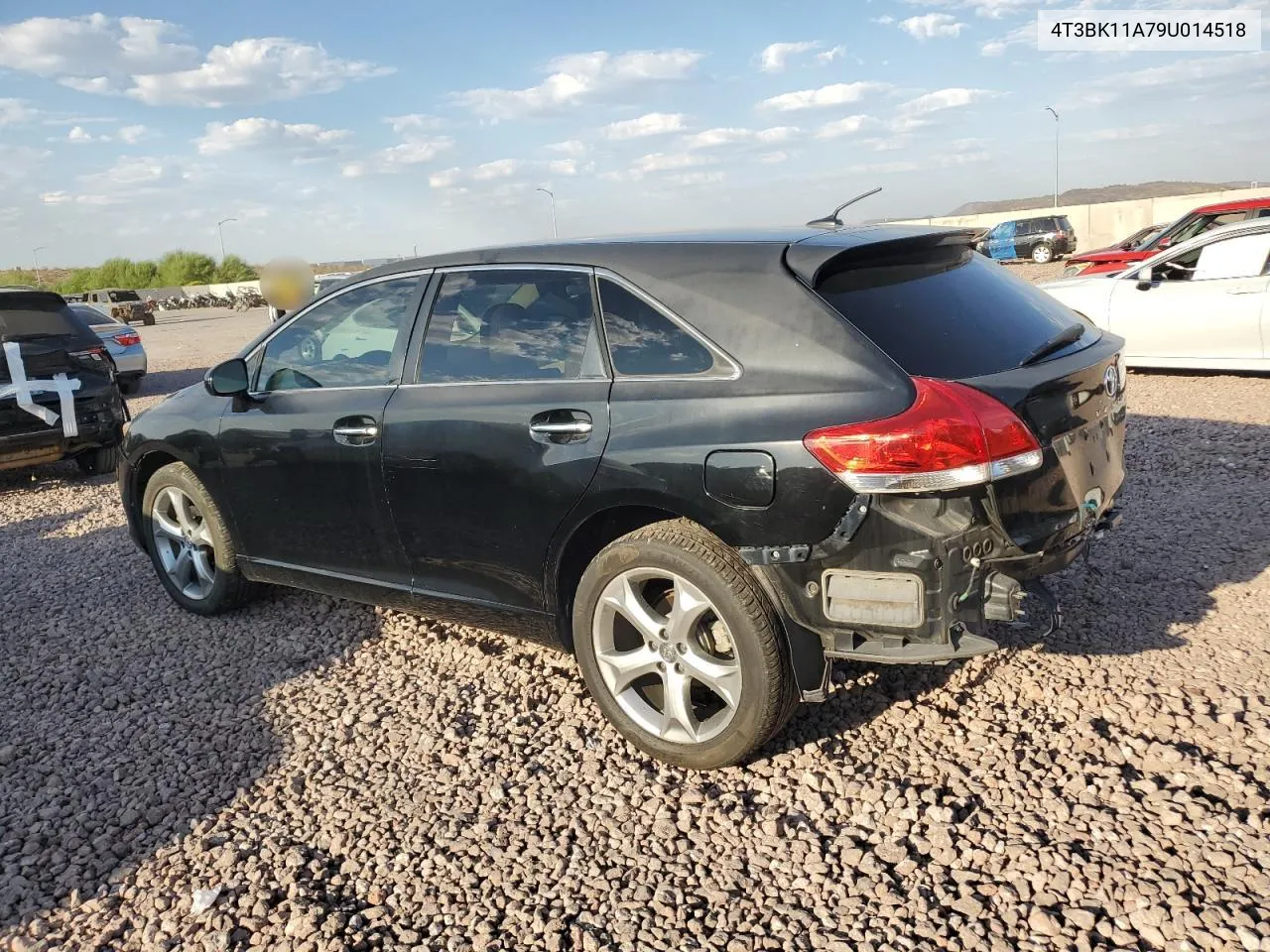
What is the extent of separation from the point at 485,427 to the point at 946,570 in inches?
64.6

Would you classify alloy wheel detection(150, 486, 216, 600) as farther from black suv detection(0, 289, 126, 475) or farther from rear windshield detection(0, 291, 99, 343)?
rear windshield detection(0, 291, 99, 343)

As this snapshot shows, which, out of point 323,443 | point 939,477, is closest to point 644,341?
point 939,477

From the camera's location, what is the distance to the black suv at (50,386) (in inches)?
305

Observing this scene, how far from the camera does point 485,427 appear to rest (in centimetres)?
342

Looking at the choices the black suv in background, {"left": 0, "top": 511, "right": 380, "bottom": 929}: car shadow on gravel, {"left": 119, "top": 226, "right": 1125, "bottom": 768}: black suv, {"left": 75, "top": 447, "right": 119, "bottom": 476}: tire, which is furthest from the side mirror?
the black suv in background

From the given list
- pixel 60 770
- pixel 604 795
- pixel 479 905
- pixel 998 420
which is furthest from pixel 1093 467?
pixel 60 770

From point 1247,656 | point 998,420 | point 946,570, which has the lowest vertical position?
point 1247,656

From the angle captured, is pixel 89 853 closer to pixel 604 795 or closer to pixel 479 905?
pixel 479 905

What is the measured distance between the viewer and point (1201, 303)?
30.1 feet

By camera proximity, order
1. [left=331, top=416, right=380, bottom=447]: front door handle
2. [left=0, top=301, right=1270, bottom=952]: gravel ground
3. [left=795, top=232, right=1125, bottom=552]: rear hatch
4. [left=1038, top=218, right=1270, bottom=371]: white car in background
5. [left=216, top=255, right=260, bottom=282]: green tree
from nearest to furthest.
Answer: [left=0, top=301, right=1270, bottom=952]: gravel ground < [left=795, top=232, right=1125, bottom=552]: rear hatch < [left=331, top=416, right=380, bottom=447]: front door handle < [left=1038, top=218, right=1270, bottom=371]: white car in background < [left=216, top=255, right=260, bottom=282]: green tree

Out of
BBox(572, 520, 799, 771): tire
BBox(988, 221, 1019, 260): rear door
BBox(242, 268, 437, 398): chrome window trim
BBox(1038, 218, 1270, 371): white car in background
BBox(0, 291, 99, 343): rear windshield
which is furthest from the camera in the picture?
BBox(988, 221, 1019, 260): rear door

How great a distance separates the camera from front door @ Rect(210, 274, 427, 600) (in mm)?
3867

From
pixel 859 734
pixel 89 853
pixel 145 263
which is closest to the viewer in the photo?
pixel 89 853

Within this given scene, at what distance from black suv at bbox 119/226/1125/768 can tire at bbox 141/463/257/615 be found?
809 mm
